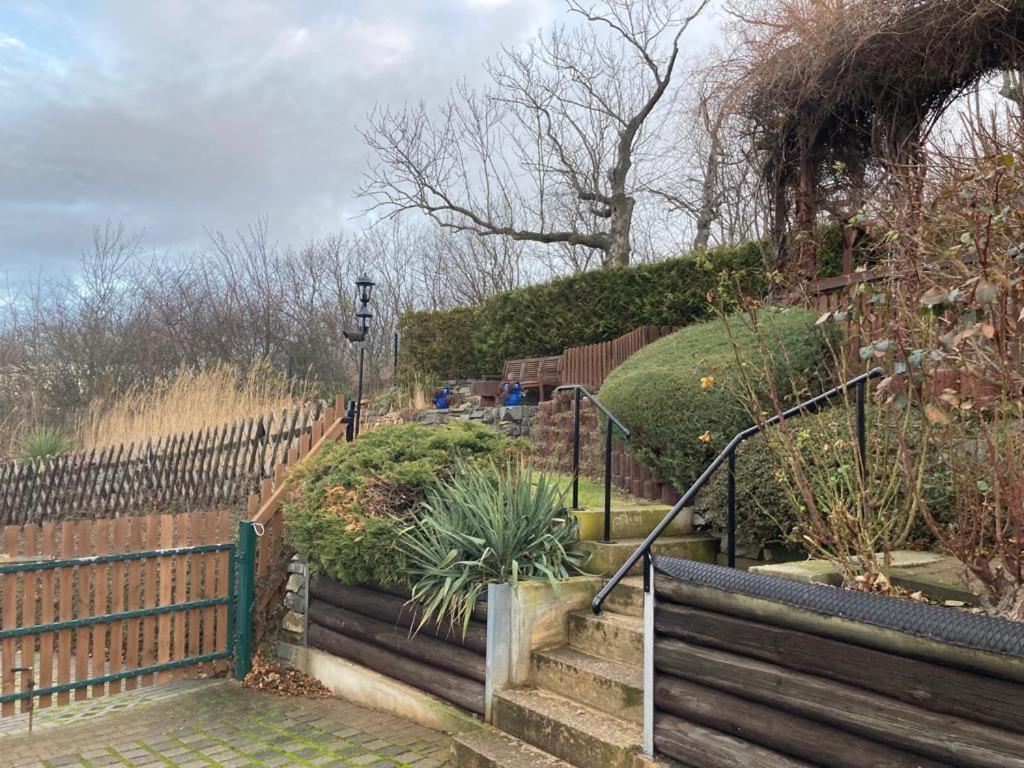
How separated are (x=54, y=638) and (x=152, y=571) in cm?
66

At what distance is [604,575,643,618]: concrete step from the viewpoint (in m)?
4.33

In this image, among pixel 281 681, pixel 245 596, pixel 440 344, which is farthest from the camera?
pixel 440 344

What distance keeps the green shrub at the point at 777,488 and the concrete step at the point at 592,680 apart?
1.10 metres

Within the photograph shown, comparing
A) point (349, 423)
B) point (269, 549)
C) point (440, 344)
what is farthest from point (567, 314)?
point (269, 549)

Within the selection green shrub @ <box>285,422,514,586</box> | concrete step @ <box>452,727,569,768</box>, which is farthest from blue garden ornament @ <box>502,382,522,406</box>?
concrete step @ <box>452,727,569,768</box>

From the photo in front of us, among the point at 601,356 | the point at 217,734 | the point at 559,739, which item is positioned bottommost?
the point at 217,734

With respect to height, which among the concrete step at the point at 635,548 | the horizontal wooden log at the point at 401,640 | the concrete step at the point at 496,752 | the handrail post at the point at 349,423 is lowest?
the concrete step at the point at 496,752

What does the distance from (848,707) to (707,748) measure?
67cm

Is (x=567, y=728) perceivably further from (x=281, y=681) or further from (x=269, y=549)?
(x=269, y=549)

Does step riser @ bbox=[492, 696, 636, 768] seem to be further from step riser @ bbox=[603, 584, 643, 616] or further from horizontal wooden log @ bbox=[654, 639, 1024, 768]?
step riser @ bbox=[603, 584, 643, 616]

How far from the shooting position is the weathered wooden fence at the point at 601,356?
10.5 m

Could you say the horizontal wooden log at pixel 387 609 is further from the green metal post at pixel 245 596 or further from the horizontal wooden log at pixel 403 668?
the green metal post at pixel 245 596

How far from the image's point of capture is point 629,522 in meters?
5.34

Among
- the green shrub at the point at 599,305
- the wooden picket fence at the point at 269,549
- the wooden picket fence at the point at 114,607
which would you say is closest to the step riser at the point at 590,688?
the wooden picket fence at the point at 269,549
